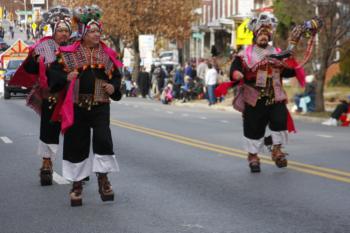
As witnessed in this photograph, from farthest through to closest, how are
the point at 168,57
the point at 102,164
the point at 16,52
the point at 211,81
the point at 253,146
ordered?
1. the point at 168,57
2. the point at 16,52
3. the point at 211,81
4. the point at 253,146
5. the point at 102,164

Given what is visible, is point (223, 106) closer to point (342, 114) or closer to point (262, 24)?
point (342, 114)

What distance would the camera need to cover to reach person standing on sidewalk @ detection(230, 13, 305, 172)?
Result: 39.4 feet

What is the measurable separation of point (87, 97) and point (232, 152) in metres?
5.84

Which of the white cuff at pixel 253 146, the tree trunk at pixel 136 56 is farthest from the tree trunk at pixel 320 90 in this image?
the tree trunk at pixel 136 56

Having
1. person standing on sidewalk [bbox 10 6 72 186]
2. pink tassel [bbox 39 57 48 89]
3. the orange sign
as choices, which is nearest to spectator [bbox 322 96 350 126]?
person standing on sidewalk [bbox 10 6 72 186]

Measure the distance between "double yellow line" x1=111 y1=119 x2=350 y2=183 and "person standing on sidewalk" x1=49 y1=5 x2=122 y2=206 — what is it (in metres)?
3.16

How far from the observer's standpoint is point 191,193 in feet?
34.0

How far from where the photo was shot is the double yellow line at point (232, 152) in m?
11.8

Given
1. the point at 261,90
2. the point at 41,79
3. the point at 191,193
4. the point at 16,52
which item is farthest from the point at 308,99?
the point at 16,52

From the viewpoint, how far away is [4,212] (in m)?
9.29

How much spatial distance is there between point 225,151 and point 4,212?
649cm

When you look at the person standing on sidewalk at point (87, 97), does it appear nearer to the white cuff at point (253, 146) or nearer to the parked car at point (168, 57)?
the white cuff at point (253, 146)

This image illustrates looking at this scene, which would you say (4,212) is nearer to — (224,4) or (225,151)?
(225,151)

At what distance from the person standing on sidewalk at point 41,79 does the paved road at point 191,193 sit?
1.38ft
